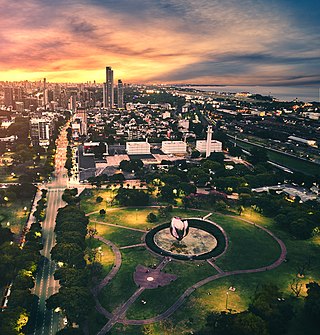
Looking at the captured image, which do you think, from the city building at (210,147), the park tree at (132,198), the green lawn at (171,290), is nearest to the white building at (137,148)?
the city building at (210,147)

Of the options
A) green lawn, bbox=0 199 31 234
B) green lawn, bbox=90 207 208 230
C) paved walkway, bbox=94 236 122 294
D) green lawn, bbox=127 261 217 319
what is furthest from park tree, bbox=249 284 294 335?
green lawn, bbox=0 199 31 234

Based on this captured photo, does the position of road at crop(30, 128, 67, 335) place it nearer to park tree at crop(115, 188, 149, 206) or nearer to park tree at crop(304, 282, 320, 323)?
park tree at crop(115, 188, 149, 206)

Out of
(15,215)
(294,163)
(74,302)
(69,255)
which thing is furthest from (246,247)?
(294,163)

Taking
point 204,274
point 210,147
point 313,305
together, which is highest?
point 210,147

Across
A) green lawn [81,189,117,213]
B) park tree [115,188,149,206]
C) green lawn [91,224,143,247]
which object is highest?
park tree [115,188,149,206]

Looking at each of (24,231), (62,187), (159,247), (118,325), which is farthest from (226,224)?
(62,187)

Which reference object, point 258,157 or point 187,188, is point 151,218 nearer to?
point 187,188

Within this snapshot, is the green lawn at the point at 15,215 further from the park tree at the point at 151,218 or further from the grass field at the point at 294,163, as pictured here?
the grass field at the point at 294,163

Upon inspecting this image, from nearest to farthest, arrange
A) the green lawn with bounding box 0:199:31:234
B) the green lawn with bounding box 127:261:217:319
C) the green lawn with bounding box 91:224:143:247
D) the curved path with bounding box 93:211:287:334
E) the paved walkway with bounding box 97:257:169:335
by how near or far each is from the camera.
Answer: the paved walkway with bounding box 97:257:169:335
the curved path with bounding box 93:211:287:334
the green lawn with bounding box 127:261:217:319
the green lawn with bounding box 91:224:143:247
the green lawn with bounding box 0:199:31:234
